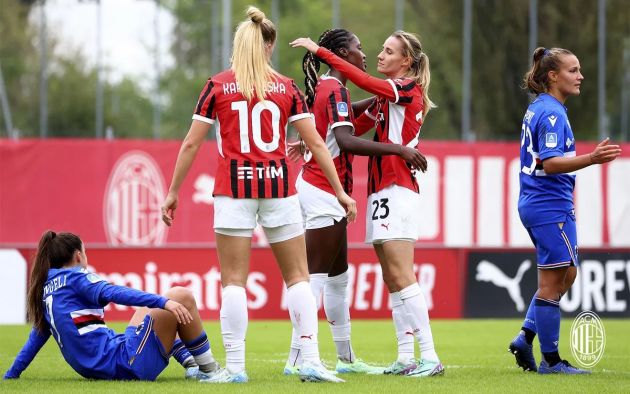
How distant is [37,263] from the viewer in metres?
7.96

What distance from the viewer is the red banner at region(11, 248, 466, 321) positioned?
15.5 meters

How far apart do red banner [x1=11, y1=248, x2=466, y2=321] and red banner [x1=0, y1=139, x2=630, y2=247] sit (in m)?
6.41

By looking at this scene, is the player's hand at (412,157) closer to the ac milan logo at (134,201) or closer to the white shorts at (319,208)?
the white shorts at (319,208)

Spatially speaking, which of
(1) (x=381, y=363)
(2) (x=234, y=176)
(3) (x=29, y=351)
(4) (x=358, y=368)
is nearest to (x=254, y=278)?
(1) (x=381, y=363)

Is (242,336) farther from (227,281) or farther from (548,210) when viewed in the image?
(548,210)

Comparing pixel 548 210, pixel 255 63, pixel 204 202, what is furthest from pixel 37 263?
pixel 204 202

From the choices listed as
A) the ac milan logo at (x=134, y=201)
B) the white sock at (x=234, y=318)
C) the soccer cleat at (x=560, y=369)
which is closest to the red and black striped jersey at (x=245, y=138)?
the white sock at (x=234, y=318)

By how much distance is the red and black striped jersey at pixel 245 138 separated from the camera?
25.4 feet

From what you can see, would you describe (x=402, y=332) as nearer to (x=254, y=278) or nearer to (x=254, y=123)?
(x=254, y=123)

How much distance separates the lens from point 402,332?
348 inches

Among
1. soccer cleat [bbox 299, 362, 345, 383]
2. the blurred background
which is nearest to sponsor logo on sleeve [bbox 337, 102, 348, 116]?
soccer cleat [bbox 299, 362, 345, 383]

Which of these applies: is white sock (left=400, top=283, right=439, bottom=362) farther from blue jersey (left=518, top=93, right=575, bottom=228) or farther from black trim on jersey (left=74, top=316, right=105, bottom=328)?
black trim on jersey (left=74, top=316, right=105, bottom=328)

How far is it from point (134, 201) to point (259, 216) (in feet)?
51.5

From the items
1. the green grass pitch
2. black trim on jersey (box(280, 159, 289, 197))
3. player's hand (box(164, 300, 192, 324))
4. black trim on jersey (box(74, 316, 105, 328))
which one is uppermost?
black trim on jersey (box(280, 159, 289, 197))
